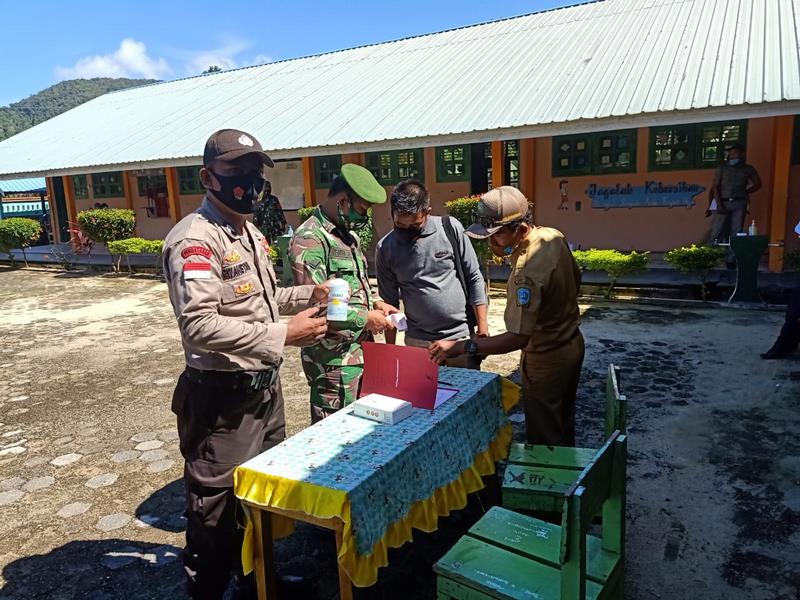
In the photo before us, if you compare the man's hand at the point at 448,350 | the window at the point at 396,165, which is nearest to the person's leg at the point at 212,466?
the man's hand at the point at 448,350

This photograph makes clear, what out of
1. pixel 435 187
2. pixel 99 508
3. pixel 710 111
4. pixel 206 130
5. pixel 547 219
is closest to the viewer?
pixel 99 508

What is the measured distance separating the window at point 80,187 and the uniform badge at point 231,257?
58.6ft

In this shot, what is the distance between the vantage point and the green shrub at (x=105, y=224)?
14508 millimetres

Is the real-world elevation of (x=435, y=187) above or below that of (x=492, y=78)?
below

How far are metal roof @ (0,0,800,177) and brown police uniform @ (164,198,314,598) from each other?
752 cm

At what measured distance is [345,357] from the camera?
307cm

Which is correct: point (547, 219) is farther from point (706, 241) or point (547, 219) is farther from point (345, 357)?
point (345, 357)

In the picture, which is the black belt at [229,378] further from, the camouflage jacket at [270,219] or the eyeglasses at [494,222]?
the camouflage jacket at [270,219]

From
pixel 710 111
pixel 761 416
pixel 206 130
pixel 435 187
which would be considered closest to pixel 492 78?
pixel 435 187

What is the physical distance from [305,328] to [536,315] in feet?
3.39

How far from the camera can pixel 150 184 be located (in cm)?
1647

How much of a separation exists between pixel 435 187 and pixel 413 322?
9.15 meters

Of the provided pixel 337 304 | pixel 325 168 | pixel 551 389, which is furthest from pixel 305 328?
pixel 325 168

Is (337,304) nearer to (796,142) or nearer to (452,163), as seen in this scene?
(796,142)
